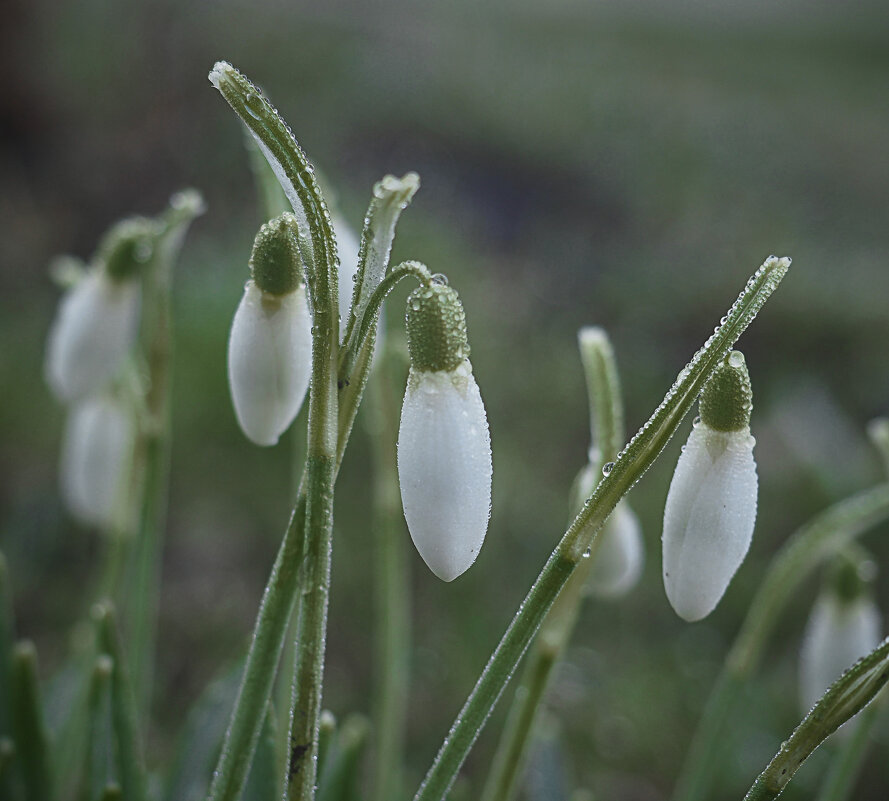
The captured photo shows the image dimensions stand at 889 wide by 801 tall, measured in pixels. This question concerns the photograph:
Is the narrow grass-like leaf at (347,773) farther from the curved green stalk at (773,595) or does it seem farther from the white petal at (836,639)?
the white petal at (836,639)

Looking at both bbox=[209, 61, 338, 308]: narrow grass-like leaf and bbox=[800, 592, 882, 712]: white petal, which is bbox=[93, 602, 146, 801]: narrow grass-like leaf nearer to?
bbox=[209, 61, 338, 308]: narrow grass-like leaf

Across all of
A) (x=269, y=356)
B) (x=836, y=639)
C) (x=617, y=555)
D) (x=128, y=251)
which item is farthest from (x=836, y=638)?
(x=128, y=251)

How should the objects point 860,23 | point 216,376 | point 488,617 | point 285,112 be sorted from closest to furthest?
point 488,617, point 216,376, point 285,112, point 860,23

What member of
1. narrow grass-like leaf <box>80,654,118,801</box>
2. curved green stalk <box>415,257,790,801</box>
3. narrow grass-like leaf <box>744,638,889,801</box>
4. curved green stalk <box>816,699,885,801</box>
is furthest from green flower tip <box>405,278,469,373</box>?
curved green stalk <box>816,699,885,801</box>

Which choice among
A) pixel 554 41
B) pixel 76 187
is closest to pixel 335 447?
pixel 76 187

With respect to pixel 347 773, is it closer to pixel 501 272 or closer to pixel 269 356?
pixel 269 356

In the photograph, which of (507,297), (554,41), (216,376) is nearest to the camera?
(216,376)

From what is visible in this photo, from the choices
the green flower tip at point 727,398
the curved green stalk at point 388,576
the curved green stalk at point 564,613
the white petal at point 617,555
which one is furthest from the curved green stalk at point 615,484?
the curved green stalk at point 388,576

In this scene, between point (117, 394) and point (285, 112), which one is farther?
point (285, 112)

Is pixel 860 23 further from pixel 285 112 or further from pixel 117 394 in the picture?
pixel 117 394
